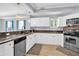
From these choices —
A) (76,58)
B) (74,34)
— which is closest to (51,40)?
(74,34)

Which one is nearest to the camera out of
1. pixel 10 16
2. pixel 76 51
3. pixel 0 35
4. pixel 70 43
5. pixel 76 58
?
pixel 76 58

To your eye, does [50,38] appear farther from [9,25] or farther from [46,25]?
[9,25]

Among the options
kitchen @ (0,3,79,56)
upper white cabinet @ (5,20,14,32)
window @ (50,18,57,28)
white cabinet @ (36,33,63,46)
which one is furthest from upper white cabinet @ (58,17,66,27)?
upper white cabinet @ (5,20,14,32)

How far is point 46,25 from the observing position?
21.4 ft

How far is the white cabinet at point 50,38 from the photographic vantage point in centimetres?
562

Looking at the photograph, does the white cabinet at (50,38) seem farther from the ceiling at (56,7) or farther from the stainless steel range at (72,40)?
the ceiling at (56,7)

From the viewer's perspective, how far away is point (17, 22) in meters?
6.56

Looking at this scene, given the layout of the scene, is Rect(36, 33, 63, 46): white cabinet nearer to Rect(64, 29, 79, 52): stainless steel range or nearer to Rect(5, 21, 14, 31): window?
Rect(64, 29, 79, 52): stainless steel range

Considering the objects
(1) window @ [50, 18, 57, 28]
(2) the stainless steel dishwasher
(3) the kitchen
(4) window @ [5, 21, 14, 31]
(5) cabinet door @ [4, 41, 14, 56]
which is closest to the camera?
(5) cabinet door @ [4, 41, 14, 56]

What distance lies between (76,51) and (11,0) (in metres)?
4.01

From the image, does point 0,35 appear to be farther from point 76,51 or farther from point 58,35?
point 58,35

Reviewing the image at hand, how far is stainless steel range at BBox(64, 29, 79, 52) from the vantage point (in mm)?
4273

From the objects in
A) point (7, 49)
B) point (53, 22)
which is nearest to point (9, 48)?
point (7, 49)

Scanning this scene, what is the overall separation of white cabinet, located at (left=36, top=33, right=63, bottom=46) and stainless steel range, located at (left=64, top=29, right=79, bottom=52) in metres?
0.54
